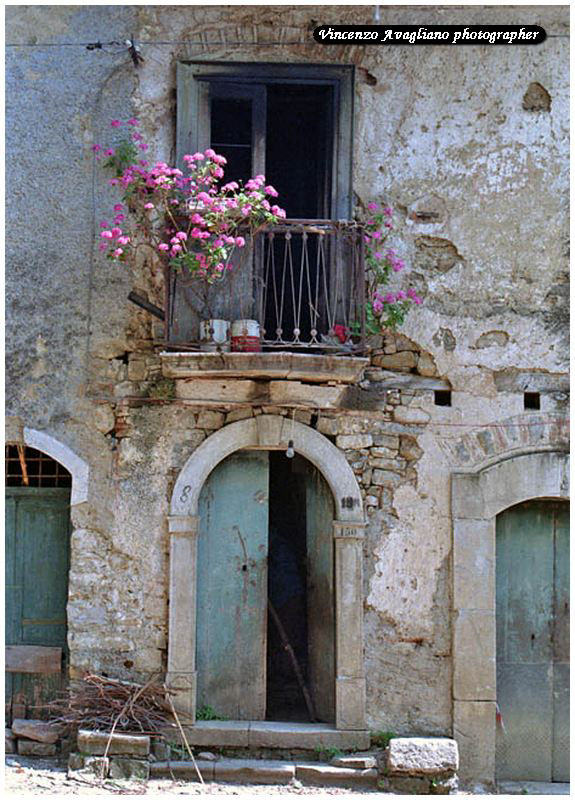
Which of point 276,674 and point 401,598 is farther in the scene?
A: point 276,674

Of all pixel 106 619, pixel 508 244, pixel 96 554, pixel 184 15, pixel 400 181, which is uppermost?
pixel 184 15

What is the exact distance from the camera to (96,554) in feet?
23.5

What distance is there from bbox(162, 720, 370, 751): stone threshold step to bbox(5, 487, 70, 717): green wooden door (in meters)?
1.14

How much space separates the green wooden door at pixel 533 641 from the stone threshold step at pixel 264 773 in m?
1.21

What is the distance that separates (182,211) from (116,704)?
136 inches

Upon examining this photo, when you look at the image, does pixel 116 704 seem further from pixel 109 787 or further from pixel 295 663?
pixel 295 663

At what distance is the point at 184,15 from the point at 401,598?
4.57 meters

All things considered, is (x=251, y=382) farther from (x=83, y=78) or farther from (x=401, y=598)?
(x=83, y=78)

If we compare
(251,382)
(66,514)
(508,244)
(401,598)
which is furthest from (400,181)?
(66,514)

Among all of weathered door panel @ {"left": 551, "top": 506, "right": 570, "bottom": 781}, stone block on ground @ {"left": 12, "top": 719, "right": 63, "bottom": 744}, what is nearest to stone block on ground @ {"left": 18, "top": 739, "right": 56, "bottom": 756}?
stone block on ground @ {"left": 12, "top": 719, "right": 63, "bottom": 744}

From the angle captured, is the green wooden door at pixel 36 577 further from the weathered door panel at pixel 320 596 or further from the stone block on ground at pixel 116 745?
the weathered door panel at pixel 320 596

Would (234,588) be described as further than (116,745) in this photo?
Yes

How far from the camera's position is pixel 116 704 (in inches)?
272

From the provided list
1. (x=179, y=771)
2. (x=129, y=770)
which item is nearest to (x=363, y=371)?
(x=179, y=771)
